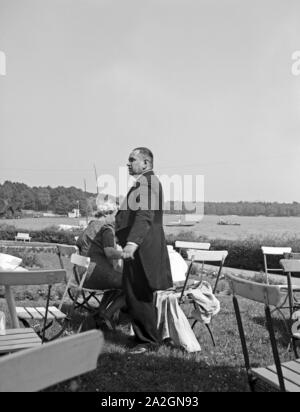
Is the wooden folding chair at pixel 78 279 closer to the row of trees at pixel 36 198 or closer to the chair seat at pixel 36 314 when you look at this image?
the chair seat at pixel 36 314

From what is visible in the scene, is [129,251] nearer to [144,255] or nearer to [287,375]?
[144,255]

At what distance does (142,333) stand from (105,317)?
30.1 inches

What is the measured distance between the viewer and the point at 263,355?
4.28 metres

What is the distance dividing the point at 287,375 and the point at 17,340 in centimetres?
170

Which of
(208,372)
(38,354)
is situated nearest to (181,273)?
(208,372)

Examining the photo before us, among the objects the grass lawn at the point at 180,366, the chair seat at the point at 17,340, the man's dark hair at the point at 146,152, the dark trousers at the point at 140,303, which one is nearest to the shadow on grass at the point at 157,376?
the grass lawn at the point at 180,366

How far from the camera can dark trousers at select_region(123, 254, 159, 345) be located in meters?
4.21

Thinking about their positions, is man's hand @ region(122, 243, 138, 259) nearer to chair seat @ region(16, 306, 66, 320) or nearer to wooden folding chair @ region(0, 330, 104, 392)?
chair seat @ region(16, 306, 66, 320)

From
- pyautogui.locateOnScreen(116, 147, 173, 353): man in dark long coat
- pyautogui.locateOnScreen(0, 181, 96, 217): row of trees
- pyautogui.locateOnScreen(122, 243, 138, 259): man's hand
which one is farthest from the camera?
pyautogui.locateOnScreen(0, 181, 96, 217): row of trees

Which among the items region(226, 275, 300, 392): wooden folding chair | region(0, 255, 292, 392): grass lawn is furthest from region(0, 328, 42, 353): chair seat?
region(226, 275, 300, 392): wooden folding chair

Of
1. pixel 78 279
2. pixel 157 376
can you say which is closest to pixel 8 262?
pixel 78 279

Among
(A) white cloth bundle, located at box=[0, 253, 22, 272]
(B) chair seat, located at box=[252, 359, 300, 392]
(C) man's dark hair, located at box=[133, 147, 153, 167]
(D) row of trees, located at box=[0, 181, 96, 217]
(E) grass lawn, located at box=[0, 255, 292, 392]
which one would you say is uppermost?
(D) row of trees, located at box=[0, 181, 96, 217]

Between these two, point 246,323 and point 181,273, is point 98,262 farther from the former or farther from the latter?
point 246,323

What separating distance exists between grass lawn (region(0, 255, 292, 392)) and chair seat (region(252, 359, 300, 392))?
153 mm
